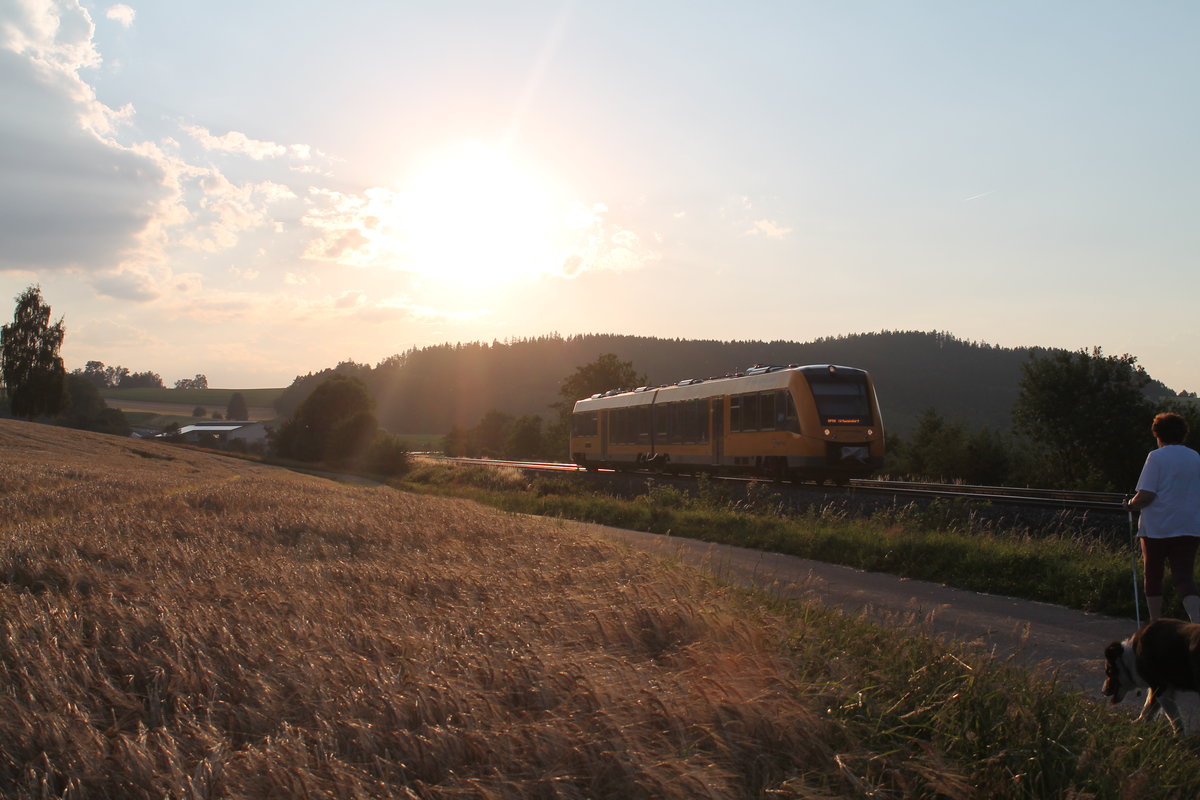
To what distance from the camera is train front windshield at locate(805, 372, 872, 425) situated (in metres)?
23.2

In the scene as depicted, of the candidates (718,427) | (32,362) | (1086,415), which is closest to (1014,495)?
(718,427)

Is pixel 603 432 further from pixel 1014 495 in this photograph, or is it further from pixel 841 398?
pixel 1014 495

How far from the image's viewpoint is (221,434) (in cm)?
12431

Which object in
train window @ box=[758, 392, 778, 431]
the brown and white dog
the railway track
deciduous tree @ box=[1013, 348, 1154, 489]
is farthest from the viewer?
deciduous tree @ box=[1013, 348, 1154, 489]

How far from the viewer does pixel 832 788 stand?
3.42 meters

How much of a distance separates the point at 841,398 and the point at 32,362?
8218 centimetres

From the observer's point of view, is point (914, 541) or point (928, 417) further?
point (928, 417)

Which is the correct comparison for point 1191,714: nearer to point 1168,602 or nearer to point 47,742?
point 1168,602

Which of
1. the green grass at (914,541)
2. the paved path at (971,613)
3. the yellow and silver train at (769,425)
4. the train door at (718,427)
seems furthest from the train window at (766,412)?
the paved path at (971,613)

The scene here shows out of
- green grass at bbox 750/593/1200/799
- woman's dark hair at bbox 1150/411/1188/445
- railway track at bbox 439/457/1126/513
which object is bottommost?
railway track at bbox 439/457/1126/513

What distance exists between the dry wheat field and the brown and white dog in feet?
7.00

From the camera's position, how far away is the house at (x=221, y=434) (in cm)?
11174

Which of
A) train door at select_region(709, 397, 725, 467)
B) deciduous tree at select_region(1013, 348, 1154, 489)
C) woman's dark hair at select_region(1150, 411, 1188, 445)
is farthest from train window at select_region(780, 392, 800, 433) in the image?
deciduous tree at select_region(1013, 348, 1154, 489)

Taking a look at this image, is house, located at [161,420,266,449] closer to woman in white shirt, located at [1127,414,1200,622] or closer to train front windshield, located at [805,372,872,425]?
train front windshield, located at [805,372,872,425]
